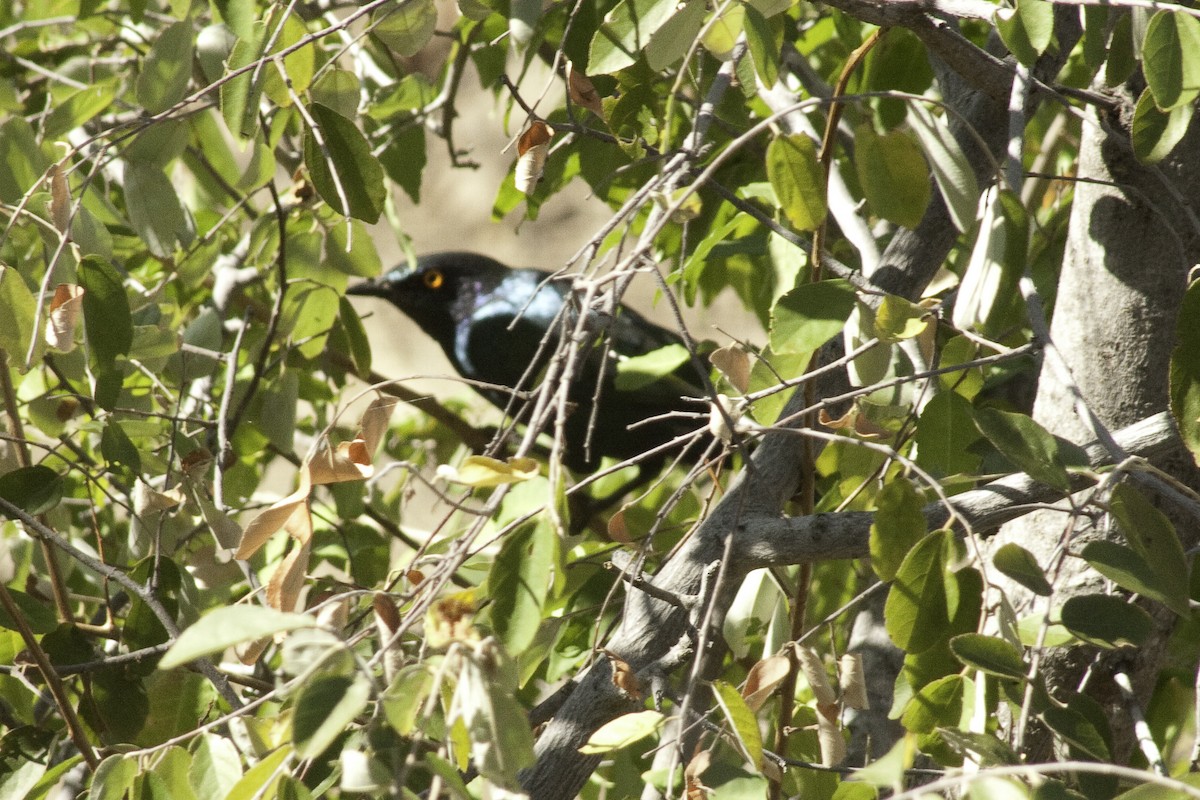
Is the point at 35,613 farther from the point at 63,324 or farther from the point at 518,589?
the point at 518,589

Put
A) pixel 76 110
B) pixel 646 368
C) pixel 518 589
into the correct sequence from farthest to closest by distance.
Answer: pixel 646 368 → pixel 76 110 → pixel 518 589

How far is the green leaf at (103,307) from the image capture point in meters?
0.98

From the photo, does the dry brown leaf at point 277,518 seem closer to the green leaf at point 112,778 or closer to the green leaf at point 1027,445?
the green leaf at point 112,778

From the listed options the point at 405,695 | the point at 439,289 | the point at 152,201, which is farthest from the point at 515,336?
the point at 405,695

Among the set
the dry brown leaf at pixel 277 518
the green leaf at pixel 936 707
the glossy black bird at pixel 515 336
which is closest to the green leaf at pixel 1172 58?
the green leaf at pixel 936 707

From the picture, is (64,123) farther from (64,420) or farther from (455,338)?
(455,338)

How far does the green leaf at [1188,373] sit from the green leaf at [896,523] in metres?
0.20

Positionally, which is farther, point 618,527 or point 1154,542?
point 618,527

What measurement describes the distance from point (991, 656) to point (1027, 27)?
473 mm

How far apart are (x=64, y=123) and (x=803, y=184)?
37.6 inches

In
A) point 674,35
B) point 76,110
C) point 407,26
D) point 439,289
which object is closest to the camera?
point 674,35

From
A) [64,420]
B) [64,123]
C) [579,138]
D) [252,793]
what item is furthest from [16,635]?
[579,138]

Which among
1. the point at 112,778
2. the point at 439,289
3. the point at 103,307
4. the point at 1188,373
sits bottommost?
the point at 112,778

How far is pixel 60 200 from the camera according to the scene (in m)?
0.92
